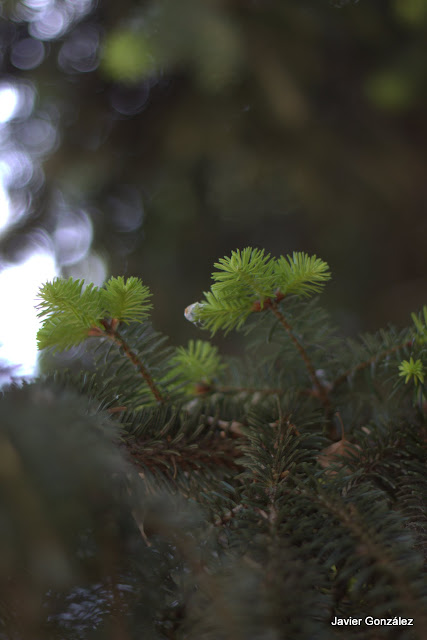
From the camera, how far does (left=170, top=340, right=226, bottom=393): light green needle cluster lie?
1.51ft

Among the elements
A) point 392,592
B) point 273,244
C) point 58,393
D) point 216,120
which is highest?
point 216,120

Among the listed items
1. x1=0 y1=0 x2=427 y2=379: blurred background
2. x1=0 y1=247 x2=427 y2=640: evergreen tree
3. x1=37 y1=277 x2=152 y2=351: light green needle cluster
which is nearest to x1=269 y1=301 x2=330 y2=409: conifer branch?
x1=0 y1=247 x2=427 y2=640: evergreen tree

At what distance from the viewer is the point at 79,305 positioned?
344mm

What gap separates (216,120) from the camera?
3.92ft

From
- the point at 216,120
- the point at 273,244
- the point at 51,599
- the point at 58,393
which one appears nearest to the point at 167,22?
the point at 216,120

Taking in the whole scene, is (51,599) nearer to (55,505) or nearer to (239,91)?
(55,505)

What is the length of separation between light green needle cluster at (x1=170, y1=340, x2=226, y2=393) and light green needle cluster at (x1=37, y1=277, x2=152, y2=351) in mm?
101

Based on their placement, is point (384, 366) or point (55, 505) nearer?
point (55, 505)

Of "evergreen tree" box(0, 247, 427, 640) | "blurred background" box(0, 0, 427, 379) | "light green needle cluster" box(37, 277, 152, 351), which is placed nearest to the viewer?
"evergreen tree" box(0, 247, 427, 640)

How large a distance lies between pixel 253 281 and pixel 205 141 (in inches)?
37.7

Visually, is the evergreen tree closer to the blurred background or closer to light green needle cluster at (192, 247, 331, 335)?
light green needle cluster at (192, 247, 331, 335)

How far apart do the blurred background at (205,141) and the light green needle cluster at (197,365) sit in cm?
63

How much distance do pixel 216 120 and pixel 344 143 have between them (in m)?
0.34

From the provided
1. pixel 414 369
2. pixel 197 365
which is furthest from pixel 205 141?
pixel 414 369
